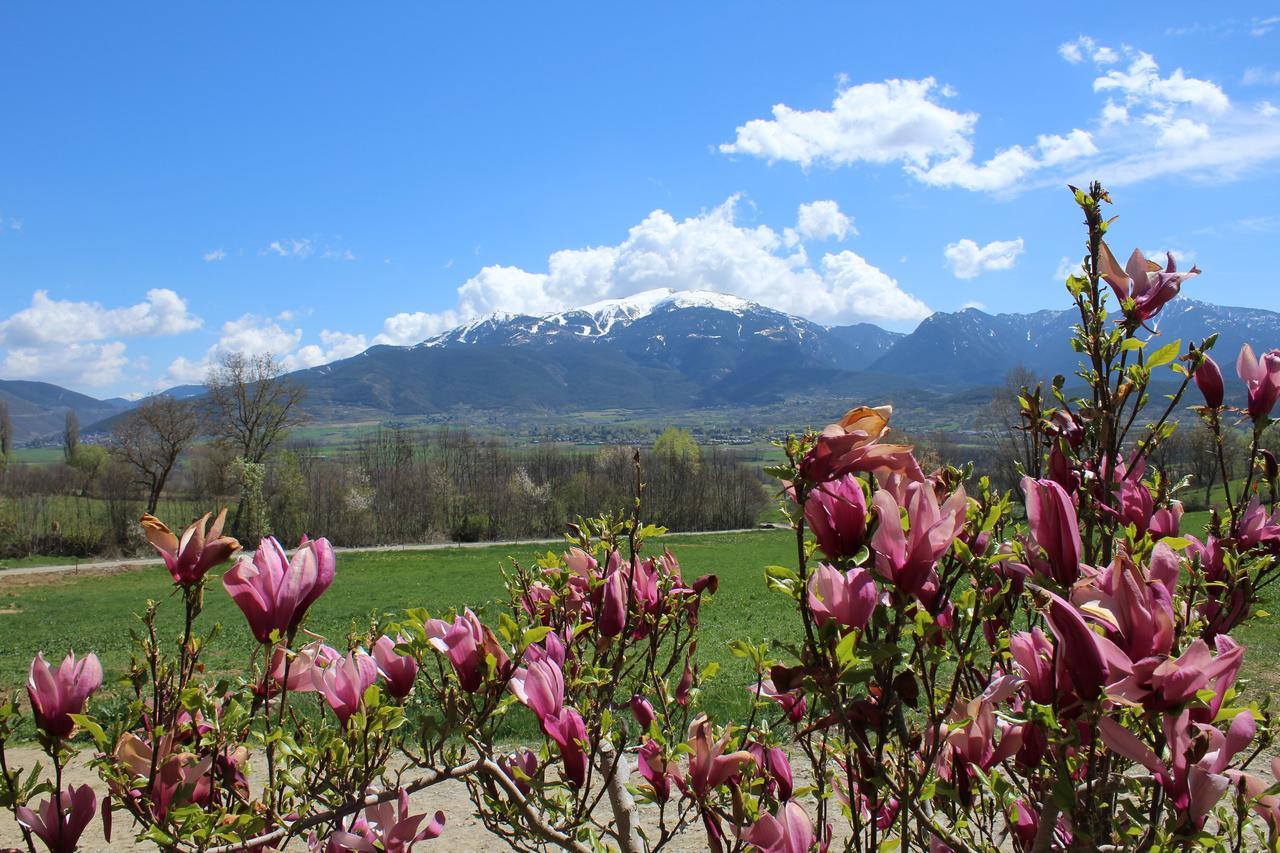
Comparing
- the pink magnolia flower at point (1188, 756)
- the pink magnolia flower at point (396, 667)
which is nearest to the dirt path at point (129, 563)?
the pink magnolia flower at point (396, 667)

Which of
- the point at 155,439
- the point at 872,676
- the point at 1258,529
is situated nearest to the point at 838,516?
the point at 872,676

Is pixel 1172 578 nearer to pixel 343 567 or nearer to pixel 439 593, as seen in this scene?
pixel 439 593

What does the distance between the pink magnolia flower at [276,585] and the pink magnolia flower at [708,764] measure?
694 mm

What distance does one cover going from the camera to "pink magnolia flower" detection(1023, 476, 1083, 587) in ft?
3.13

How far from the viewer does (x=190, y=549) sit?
122cm

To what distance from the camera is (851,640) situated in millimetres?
961

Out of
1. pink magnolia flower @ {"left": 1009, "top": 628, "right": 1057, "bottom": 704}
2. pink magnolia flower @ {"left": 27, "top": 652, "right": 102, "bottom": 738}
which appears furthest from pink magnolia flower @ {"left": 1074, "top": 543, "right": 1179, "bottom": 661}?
pink magnolia flower @ {"left": 27, "top": 652, "right": 102, "bottom": 738}

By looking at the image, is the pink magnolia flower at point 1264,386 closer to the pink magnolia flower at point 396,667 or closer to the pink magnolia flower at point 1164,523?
the pink magnolia flower at point 1164,523

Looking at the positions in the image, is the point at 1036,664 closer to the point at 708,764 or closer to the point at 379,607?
the point at 708,764

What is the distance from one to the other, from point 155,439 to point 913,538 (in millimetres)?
49263

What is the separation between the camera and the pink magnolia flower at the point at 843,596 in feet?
3.25

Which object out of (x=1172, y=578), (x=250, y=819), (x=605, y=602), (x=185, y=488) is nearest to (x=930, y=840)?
(x=1172, y=578)

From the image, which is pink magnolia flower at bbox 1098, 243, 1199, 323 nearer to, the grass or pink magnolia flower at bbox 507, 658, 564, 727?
pink magnolia flower at bbox 507, 658, 564, 727

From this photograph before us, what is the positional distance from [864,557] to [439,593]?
23.8 meters
